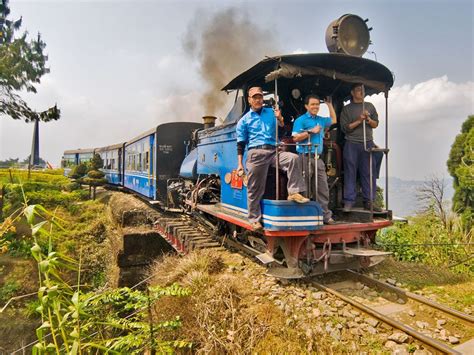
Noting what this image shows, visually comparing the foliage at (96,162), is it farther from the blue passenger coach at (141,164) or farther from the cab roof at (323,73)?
the cab roof at (323,73)

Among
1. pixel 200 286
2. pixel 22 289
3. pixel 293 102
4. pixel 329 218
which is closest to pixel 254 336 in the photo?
pixel 200 286

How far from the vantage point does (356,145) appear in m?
5.32

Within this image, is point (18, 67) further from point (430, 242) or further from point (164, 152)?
point (430, 242)

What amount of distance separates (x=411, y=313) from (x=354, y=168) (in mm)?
2328

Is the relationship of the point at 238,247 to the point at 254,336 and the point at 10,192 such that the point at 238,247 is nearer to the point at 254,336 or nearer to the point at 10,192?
the point at 254,336

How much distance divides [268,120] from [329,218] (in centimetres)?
170

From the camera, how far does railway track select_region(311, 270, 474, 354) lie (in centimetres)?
312

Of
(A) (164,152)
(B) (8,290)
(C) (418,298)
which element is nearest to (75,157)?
(B) (8,290)

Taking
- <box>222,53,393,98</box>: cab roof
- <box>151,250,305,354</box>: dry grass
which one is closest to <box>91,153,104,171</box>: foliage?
<box>222,53,393,98</box>: cab roof

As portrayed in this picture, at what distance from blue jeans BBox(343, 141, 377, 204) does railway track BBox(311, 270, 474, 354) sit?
1319 millimetres

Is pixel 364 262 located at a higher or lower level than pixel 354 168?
lower

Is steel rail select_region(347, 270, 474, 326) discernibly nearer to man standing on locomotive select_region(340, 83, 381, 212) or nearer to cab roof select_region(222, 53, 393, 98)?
man standing on locomotive select_region(340, 83, 381, 212)

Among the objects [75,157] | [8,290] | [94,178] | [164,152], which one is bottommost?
[8,290]

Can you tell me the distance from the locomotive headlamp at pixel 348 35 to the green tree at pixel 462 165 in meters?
12.3
